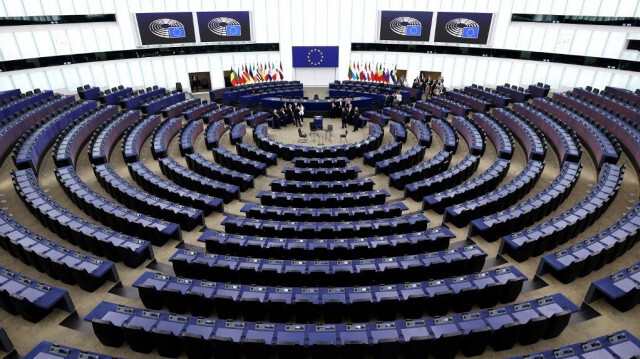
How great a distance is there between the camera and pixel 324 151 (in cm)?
2200

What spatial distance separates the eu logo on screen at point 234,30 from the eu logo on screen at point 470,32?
71.1 feet

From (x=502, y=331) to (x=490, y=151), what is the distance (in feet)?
53.1

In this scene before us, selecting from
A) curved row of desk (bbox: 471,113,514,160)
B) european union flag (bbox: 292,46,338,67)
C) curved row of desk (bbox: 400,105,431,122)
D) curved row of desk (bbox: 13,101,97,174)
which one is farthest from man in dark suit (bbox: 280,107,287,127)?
curved row of desk (bbox: 471,113,514,160)

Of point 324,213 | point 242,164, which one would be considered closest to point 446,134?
point 324,213

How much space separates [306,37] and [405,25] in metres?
10.1

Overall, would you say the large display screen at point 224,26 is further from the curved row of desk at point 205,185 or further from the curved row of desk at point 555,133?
the curved row of desk at point 555,133

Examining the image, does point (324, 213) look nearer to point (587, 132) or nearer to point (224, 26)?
point (587, 132)

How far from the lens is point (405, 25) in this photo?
35938mm

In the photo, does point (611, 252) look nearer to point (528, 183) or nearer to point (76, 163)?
point (528, 183)

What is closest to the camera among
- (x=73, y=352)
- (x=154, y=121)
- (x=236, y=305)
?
(x=73, y=352)

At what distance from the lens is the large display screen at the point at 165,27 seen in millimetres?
32812

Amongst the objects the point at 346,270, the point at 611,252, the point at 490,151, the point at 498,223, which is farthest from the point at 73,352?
the point at 490,151

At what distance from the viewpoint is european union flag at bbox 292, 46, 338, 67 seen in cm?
3833

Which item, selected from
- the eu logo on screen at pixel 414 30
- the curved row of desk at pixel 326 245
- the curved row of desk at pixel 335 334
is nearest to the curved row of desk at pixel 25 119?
the curved row of desk at pixel 326 245
